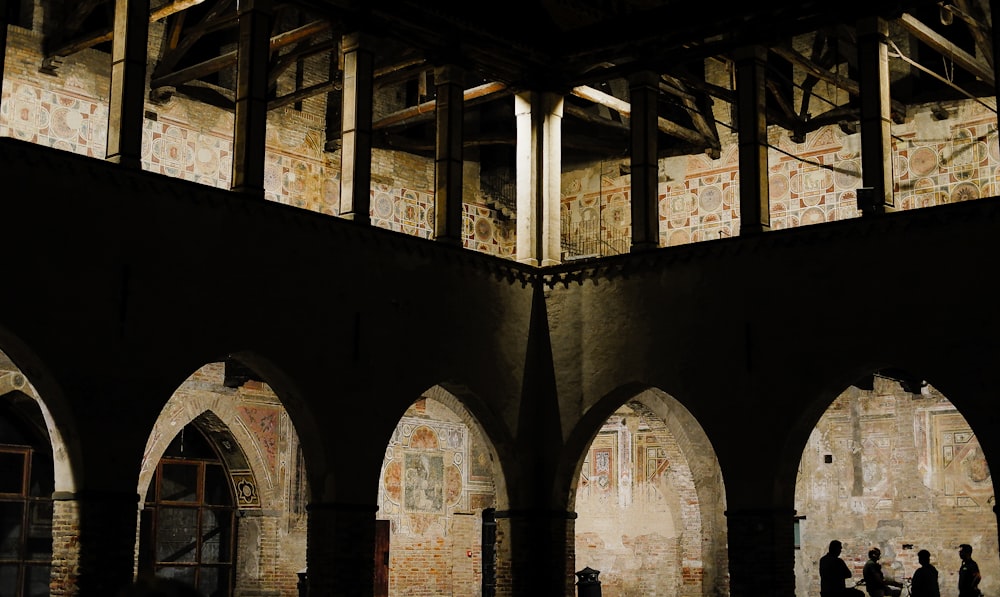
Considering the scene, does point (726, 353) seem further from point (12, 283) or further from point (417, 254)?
point (12, 283)

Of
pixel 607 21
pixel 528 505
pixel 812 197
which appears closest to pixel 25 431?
Answer: pixel 528 505

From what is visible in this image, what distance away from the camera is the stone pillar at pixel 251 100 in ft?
40.9

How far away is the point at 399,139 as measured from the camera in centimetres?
1895

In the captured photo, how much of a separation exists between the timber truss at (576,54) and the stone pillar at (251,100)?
1.64 ft

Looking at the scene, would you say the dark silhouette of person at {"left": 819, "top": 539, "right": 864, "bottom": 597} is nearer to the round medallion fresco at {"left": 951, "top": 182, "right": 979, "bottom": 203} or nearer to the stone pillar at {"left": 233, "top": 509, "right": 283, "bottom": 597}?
the round medallion fresco at {"left": 951, "top": 182, "right": 979, "bottom": 203}

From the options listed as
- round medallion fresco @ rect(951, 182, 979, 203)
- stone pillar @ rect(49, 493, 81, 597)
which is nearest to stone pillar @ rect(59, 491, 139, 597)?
stone pillar @ rect(49, 493, 81, 597)

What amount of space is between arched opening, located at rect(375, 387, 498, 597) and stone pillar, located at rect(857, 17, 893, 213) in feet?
25.5

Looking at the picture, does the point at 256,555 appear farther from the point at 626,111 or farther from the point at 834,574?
the point at 834,574

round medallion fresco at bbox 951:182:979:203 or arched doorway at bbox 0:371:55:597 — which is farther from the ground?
round medallion fresco at bbox 951:182:979:203

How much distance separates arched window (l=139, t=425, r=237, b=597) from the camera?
1798 cm

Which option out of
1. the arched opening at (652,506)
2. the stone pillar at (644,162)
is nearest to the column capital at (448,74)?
the stone pillar at (644,162)

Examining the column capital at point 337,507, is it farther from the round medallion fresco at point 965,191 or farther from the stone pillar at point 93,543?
the round medallion fresco at point 965,191

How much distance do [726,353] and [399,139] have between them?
7.12 m

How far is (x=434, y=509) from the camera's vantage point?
1994cm
